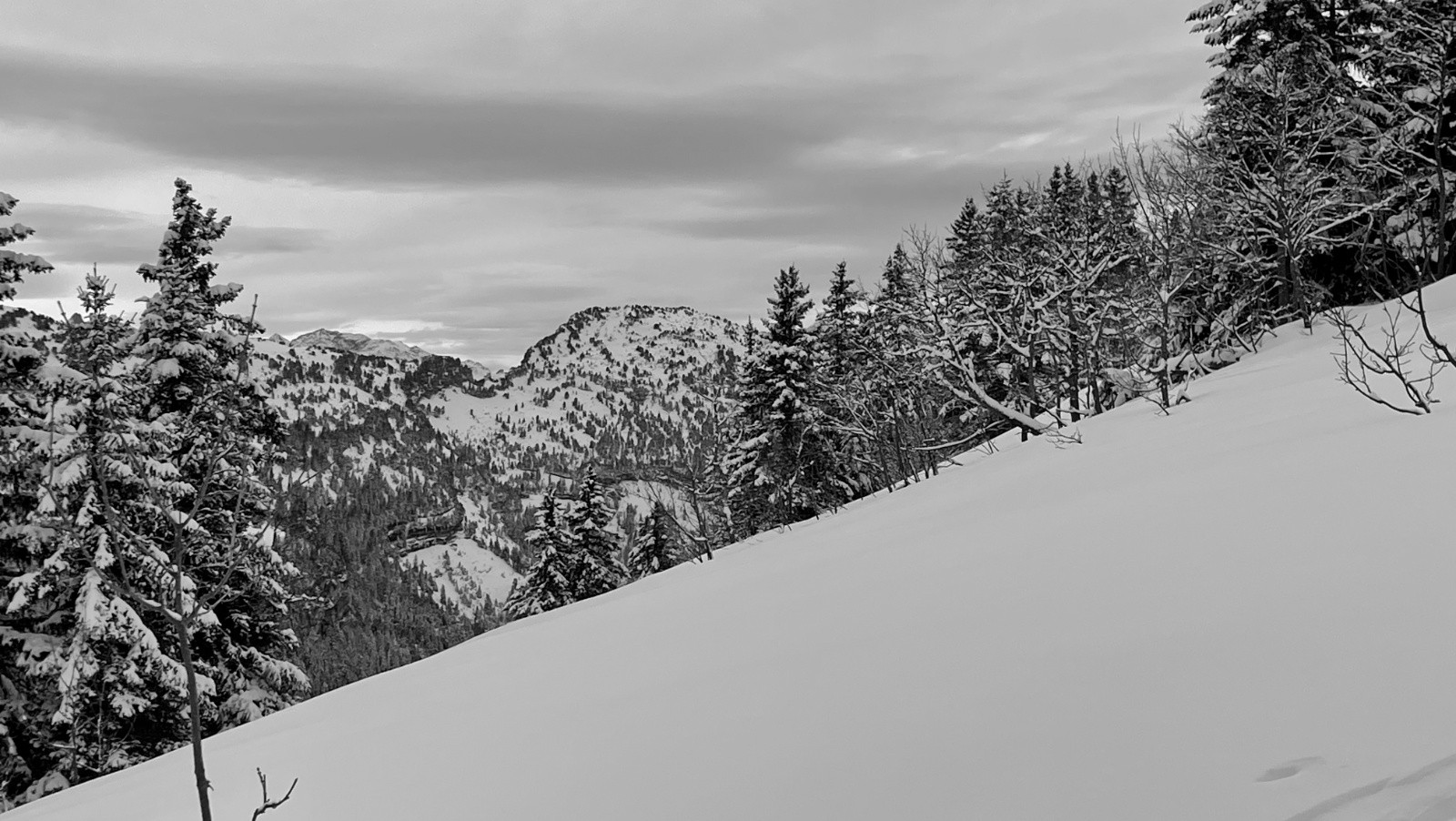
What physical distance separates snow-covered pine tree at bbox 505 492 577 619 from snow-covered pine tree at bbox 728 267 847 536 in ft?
26.3

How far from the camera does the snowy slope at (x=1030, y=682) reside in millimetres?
2490

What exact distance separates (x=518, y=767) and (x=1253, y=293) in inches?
690

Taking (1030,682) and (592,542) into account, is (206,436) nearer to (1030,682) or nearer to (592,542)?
(1030,682)

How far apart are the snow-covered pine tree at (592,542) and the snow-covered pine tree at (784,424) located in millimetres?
7119

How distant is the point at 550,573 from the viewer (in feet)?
107

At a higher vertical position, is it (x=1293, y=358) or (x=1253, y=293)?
(x=1253, y=293)

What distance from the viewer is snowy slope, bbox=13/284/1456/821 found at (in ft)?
8.17

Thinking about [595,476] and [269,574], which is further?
[595,476]

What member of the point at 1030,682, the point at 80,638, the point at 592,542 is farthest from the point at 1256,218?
the point at 592,542

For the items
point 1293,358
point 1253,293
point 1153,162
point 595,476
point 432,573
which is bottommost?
point 432,573

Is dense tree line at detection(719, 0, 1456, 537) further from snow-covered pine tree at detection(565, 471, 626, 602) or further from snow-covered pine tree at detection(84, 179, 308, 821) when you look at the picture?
snow-covered pine tree at detection(565, 471, 626, 602)

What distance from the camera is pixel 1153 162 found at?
1666 centimetres

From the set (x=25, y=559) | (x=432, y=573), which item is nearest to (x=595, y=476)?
(x=25, y=559)

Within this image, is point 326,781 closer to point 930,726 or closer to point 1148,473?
point 930,726
